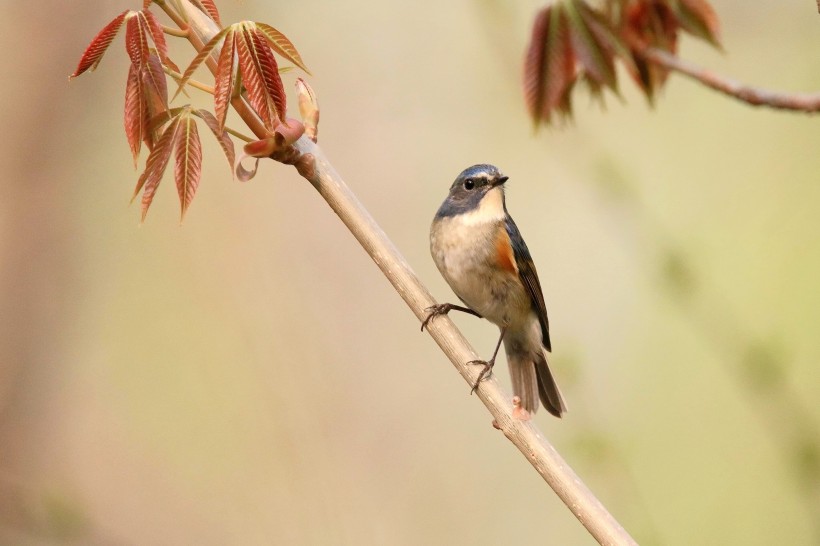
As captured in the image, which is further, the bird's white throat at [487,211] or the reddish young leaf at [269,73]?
the bird's white throat at [487,211]

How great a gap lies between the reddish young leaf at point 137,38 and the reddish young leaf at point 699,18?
1342 mm

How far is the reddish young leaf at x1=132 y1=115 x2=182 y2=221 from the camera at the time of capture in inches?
66.5

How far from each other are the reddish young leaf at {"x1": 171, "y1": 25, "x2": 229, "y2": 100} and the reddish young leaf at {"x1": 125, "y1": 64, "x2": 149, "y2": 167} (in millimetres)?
185

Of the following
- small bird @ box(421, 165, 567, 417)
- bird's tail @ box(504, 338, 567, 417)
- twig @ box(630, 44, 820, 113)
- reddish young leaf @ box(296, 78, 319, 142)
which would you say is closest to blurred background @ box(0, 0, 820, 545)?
bird's tail @ box(504, 338, 567, 417)

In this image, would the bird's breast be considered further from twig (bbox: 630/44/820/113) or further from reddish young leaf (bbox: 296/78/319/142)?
twig (bbox: 630/44/820/113)

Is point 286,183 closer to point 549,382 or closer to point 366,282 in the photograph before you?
point 366,282

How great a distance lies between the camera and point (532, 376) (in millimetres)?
3939

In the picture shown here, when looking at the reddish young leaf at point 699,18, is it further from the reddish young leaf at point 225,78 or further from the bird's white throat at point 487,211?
the bird's white throat at point 487,211

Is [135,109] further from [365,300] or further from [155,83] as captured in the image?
[365,300]

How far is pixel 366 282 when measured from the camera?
5.36 m

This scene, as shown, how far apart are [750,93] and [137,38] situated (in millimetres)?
1260

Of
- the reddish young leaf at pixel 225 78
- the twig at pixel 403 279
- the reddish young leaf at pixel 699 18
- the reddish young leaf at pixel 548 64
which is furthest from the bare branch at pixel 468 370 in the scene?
the reddish young leaf at pixel 699 18

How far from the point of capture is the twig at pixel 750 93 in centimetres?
136

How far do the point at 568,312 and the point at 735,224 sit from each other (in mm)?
1349
